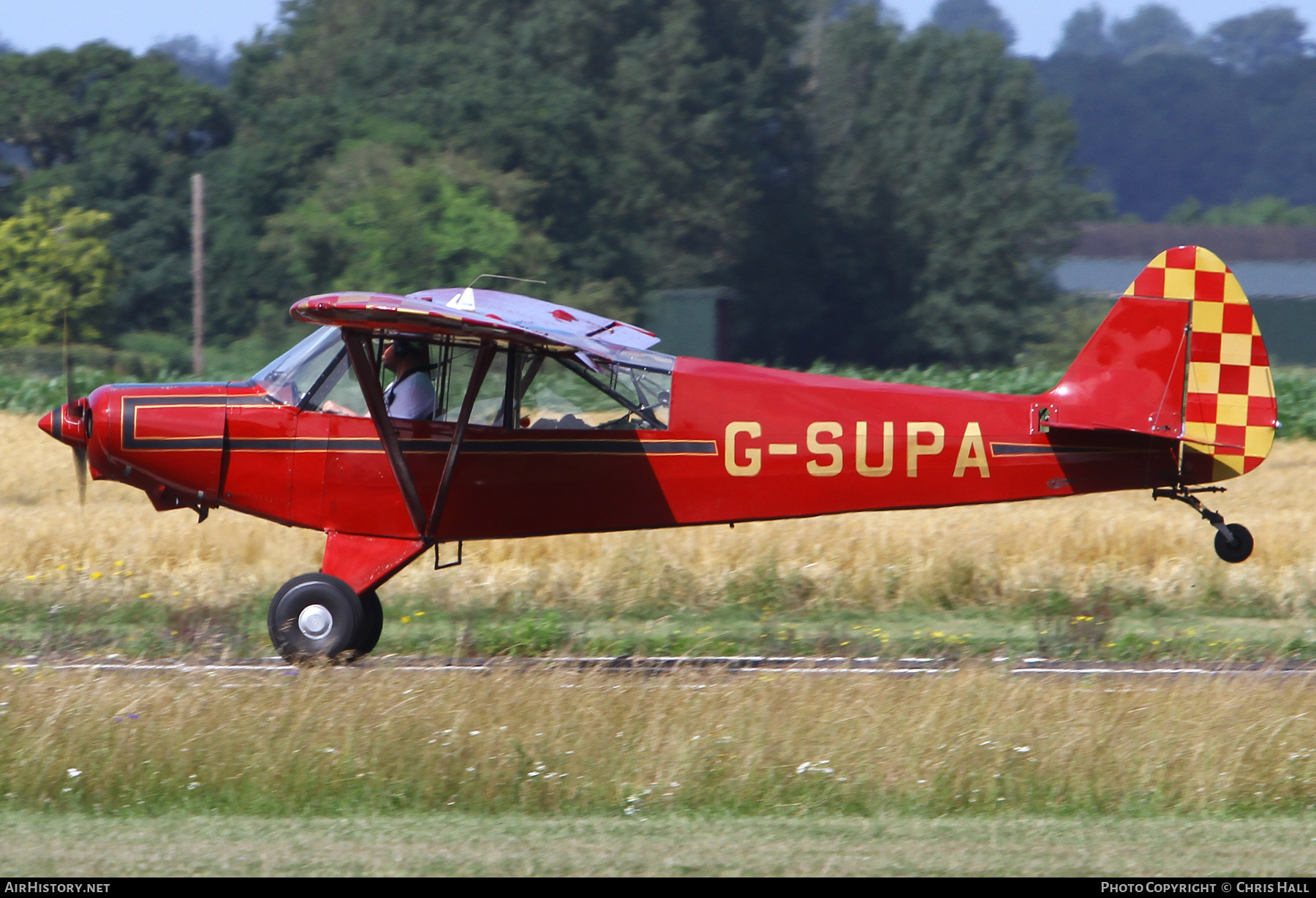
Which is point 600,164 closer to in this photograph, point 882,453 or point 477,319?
point 882,453

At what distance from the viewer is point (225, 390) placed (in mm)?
9609

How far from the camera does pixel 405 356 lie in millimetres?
9477

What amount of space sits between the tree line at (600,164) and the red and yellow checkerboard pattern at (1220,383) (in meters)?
36.2

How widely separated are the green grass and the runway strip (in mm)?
2588

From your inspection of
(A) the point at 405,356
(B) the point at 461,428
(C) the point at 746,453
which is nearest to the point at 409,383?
(A) the point at 405,356

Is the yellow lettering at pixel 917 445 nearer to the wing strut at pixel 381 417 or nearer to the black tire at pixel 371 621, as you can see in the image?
the wing strut at pixel 381 417

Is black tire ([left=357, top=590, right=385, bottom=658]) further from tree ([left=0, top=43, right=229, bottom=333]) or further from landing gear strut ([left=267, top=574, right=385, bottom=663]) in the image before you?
tree ([left=0, top=43, right=229, bottom=333])

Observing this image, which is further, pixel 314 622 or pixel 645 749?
pixel 314 622

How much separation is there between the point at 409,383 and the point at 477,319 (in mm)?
1247

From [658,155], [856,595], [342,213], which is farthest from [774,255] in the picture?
[856,595]

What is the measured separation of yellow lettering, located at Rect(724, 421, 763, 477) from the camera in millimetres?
9500

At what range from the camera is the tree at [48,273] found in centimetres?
4547
